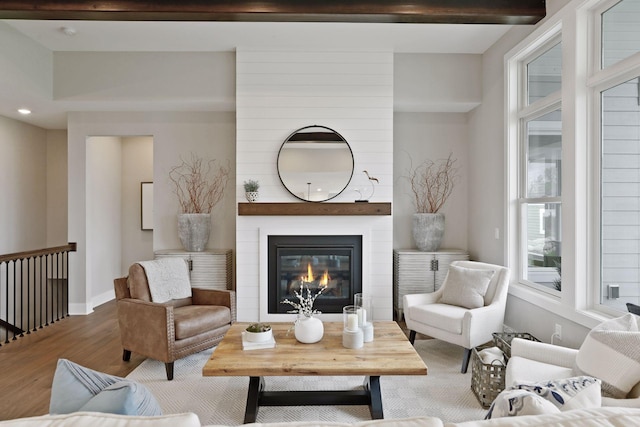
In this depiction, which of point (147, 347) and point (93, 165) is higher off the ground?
point (93, 165)

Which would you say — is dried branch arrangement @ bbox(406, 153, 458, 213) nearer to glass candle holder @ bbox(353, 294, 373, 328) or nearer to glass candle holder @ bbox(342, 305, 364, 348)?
glass candle holder @ bbox(353, 294, 373, 328)

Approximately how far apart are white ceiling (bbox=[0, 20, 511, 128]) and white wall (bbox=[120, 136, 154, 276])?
1.60 m

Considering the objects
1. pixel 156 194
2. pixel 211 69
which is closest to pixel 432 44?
pixel 211 69

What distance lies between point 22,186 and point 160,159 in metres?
2.11

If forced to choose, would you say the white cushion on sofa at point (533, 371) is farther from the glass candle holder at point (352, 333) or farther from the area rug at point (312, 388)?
the glass candle holder at point (352, 333)

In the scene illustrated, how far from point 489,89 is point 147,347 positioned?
4.15m

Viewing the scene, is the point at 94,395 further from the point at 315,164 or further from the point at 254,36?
the point at 254,36

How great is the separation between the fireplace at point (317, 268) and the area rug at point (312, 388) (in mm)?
1208

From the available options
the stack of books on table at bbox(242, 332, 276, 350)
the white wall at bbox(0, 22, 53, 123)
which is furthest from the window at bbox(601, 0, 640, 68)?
the white wall at bbox(0, 22, 53, 123)

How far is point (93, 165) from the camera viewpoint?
5.12 m

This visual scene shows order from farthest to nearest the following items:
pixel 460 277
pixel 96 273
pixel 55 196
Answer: pixel 55 196, pixel 96 273, pixel 460 277

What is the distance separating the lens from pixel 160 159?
195 inches

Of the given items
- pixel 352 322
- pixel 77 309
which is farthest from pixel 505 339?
pixel 77 309

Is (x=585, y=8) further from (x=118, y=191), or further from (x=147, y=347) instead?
(x=118, y=191)
